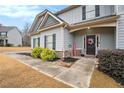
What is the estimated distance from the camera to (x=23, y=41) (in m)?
63.7

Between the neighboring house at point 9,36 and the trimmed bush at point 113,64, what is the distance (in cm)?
4989

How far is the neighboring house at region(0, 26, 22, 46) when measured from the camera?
5544cm

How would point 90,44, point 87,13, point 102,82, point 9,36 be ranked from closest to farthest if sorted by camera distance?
point 102,82, point 90,44, point 87,13, point 9,36

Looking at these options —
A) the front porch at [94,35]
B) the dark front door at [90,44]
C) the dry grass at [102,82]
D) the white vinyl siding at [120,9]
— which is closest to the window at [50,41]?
the front porch at [94,35]

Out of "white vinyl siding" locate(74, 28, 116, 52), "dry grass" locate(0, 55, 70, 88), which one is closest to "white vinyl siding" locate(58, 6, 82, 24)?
"white vinyl siding" locate(74, 28, 116, 52)

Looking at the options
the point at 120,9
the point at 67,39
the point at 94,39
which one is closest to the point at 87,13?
the point at 94,39

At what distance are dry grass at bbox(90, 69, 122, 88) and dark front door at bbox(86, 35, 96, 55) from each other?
23.0ft

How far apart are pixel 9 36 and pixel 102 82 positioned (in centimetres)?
5338

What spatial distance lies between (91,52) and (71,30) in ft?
9.52

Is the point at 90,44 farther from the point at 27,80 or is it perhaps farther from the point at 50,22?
the point at 27,80

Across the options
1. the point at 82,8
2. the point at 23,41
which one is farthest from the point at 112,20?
the point at 23,41

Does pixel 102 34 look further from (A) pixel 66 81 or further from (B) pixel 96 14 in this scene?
(A) pixel 66 81

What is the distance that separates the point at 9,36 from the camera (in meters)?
56.8

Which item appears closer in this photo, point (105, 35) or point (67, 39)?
point (105, 35)
